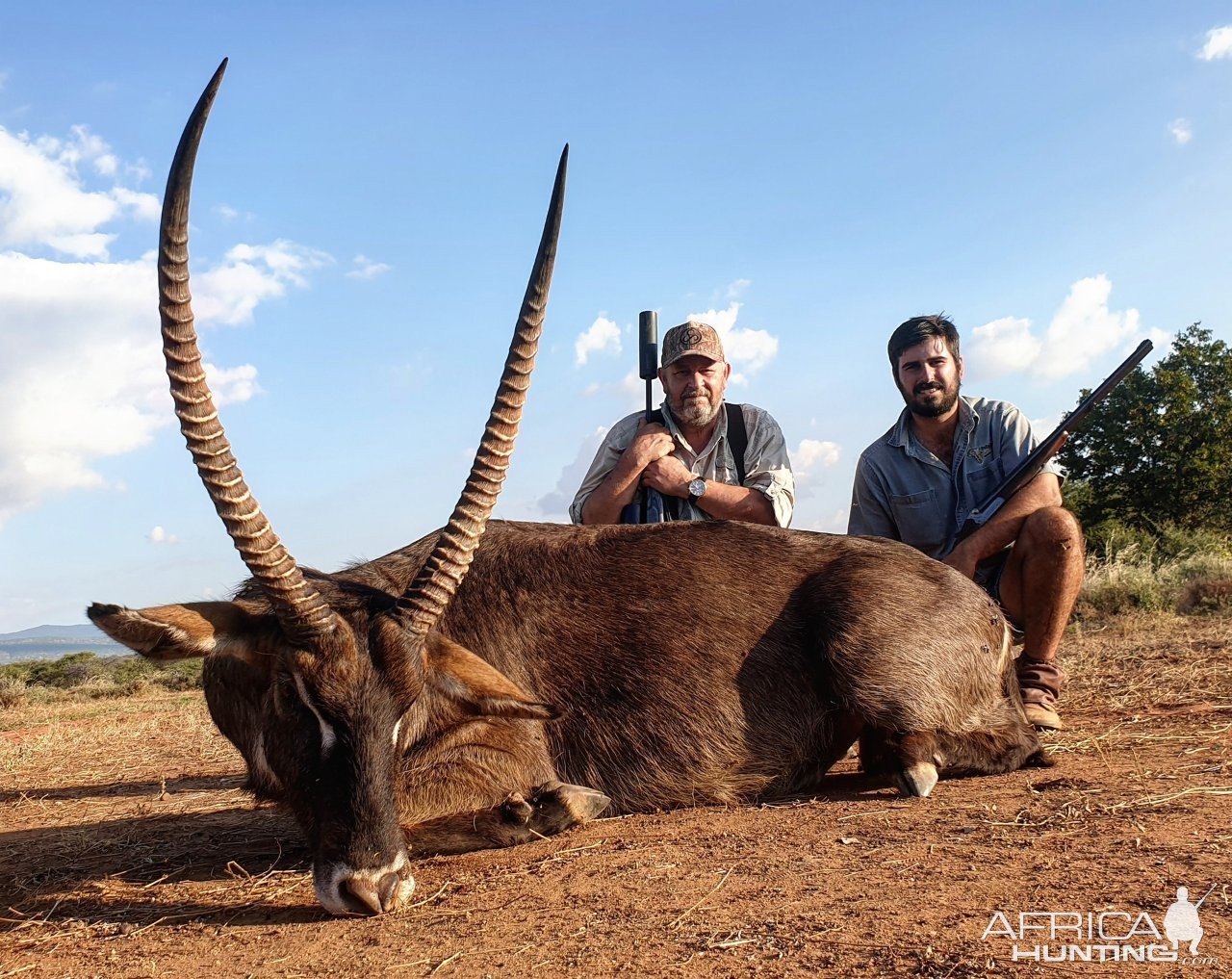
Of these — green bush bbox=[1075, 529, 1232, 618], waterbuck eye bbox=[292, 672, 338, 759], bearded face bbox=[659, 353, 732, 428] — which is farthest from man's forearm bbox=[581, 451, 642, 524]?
green bush bbox=[1075, 529, 1232, 618]

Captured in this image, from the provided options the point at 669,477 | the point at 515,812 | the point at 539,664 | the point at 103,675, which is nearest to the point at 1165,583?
the point at 669,477

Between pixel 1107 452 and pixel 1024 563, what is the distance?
1975 cm

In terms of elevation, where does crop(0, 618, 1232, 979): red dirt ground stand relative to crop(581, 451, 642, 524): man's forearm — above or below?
below

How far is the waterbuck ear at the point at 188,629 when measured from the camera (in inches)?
154

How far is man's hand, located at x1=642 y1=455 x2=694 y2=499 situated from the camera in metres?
7.42

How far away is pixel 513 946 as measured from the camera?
3.10 meters

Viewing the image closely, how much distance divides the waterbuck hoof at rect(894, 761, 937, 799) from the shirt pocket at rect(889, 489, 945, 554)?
302 cm

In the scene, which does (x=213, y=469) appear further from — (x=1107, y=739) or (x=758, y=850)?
(x=1107, y=739)

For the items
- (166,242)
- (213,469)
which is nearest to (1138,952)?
(213,469)

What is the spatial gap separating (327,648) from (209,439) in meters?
0.92

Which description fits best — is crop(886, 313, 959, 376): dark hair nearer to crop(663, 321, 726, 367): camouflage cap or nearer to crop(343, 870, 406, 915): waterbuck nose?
crop(663, 321, 726, 367): camouflage cap

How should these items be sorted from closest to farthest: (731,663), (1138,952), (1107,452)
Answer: (1138,952) → (731,663) → (1107,452)

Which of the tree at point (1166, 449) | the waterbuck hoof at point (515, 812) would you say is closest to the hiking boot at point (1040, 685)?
the waterbuck hoof at point (515, 812)

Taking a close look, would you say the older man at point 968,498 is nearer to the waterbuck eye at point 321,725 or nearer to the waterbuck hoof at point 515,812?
the waterbuck hoof at point 515,812
